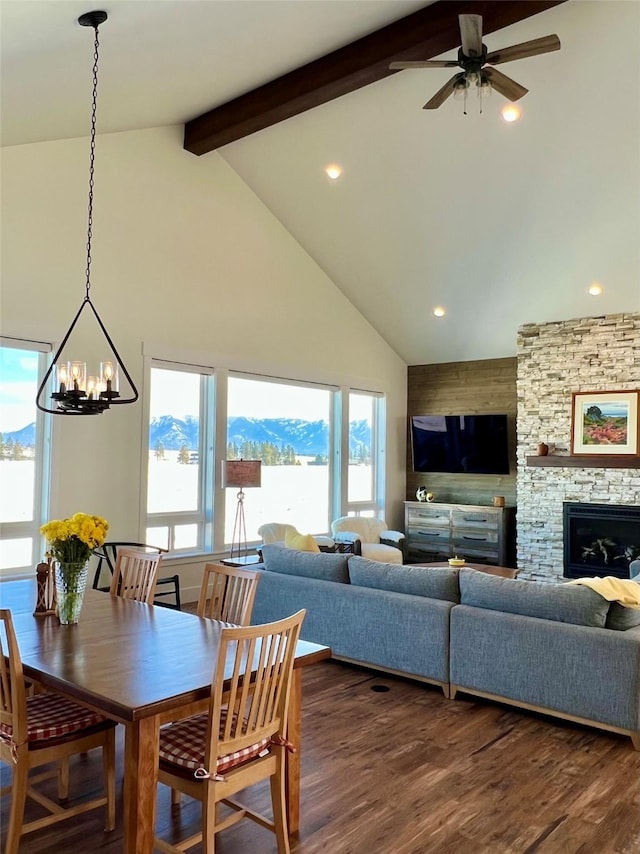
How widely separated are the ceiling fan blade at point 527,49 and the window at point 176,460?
414 cm

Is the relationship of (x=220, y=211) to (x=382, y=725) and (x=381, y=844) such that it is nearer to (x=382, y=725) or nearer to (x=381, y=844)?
(x=382, y=725)

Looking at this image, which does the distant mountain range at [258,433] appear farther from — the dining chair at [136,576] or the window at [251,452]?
the dining chair at [136,576]

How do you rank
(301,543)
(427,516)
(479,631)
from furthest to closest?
1. (427,516)
2. (301,543)
3. (479,631)

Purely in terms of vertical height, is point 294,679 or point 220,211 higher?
point 220,211

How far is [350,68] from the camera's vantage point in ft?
18.1

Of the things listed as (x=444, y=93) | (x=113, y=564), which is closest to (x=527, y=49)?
(x=444, y=93)

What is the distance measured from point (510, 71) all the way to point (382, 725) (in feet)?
16.8

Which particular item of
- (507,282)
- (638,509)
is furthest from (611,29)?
(638,509)

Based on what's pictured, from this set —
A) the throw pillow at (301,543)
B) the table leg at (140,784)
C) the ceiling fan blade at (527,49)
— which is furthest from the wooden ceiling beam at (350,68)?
the table leg at (140,784)

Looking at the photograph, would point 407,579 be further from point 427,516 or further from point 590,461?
point 427,516

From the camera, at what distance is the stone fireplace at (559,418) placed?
7.63m

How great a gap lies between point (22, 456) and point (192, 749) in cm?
398

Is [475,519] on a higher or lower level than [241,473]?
lower

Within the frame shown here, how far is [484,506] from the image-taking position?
8.95m
